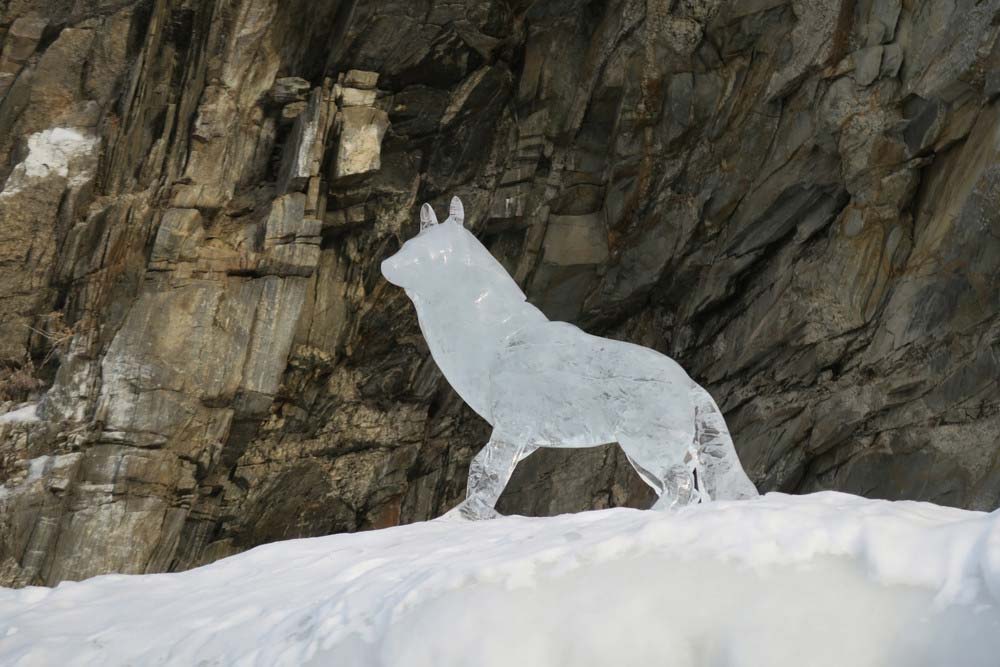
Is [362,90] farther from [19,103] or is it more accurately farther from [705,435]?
[705,435]

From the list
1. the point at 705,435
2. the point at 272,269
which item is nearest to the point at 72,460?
the point at 272,269

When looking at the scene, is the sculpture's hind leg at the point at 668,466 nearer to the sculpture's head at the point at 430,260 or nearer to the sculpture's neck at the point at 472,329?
the sculpture's neck at the point at 472,329

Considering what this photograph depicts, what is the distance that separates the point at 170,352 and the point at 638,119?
4.89m

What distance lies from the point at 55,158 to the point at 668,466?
27.3 ft

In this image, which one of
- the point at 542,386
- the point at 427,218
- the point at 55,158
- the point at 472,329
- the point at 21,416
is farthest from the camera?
the point at 55,158

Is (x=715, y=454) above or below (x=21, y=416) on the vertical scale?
above

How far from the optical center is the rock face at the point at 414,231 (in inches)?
357

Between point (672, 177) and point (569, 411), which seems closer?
point (569, 411)

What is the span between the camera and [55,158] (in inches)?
416

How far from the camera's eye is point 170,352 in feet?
32.6

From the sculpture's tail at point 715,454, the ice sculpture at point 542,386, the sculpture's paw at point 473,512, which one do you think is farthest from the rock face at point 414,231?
the sculpture's paw at point 473,512

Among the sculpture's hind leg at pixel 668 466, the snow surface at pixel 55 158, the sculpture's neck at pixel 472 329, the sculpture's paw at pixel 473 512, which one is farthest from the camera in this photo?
the snow surface at pixel 55 158

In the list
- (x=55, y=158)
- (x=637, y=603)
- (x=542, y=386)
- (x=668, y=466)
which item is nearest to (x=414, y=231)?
(x=55, y=158)

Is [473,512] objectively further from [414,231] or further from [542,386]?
[414,231]
